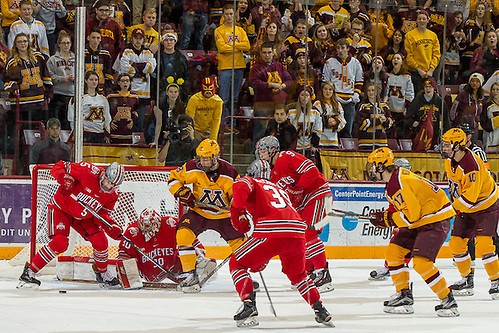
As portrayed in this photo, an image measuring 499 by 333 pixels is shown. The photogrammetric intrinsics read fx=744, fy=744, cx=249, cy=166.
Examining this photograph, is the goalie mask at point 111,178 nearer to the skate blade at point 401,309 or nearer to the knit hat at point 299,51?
the skate blade at point 401,309

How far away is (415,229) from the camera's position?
5.38m

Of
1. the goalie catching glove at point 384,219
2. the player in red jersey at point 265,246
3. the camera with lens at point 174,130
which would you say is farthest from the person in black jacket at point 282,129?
the player in red jersey at point 265,246

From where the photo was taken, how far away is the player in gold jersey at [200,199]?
6340 mm

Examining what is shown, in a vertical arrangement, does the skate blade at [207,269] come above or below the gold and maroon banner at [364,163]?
below

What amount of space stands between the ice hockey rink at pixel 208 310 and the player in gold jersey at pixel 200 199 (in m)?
0.32

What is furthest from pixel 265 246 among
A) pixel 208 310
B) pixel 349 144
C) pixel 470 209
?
pixel 349 144

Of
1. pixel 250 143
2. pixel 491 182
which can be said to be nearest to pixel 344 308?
pixel 491 182

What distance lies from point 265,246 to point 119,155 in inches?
143

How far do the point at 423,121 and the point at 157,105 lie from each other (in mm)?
3401

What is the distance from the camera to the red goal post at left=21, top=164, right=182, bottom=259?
7.08 metres

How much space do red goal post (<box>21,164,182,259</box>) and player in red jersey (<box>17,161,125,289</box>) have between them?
584 millimetres

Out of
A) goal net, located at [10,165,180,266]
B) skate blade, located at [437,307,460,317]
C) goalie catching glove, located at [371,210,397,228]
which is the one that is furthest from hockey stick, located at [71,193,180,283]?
skate blade, located at [437,307,460,317]

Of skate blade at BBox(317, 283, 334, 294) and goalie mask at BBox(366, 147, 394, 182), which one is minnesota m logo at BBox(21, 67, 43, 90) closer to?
skate blade at BBox(317, 283, 334, 294)

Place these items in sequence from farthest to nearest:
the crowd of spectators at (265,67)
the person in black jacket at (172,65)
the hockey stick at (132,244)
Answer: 1. the person in black jacket at (172,65)
2. the crowd of spectators at (265,67)
3. the hockey stick at (132,244)
